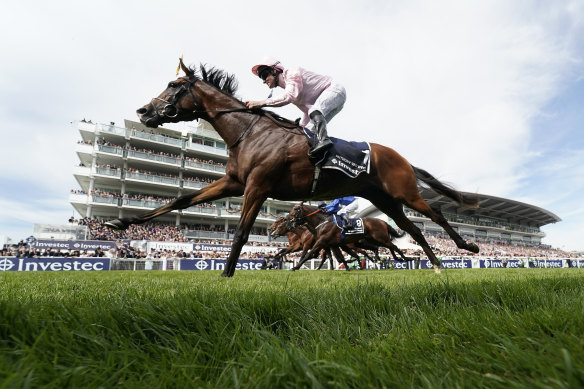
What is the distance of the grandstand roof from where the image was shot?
6059 centimetres

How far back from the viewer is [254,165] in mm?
4699

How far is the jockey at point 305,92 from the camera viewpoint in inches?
202

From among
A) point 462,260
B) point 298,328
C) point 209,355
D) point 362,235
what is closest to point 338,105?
point 298,328

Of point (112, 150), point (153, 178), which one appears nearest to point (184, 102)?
point (153, 178)

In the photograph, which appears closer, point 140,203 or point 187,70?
point 187,70

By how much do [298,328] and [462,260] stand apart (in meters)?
31.8

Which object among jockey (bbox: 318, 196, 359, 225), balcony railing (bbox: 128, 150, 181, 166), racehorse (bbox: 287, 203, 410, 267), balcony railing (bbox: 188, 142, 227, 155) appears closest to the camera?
racehorse (bbox: 287, 203, 410, 267)

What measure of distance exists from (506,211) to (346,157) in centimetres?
7866

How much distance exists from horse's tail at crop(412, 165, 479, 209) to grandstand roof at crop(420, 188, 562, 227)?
52821 mm

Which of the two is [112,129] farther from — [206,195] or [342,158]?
[342,158]

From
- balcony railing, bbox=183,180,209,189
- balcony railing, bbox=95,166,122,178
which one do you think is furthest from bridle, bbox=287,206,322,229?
balcony railing, bbox=95,166,122,178

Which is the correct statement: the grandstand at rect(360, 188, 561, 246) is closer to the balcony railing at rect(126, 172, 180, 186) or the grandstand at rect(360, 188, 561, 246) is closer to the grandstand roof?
the grandstand roof

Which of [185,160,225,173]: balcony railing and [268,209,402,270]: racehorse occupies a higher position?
[185,160,225,173]: balcony railing

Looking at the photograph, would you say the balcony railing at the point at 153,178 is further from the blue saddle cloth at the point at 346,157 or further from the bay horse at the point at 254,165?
the blue saddle cloth at the point at 346,157
